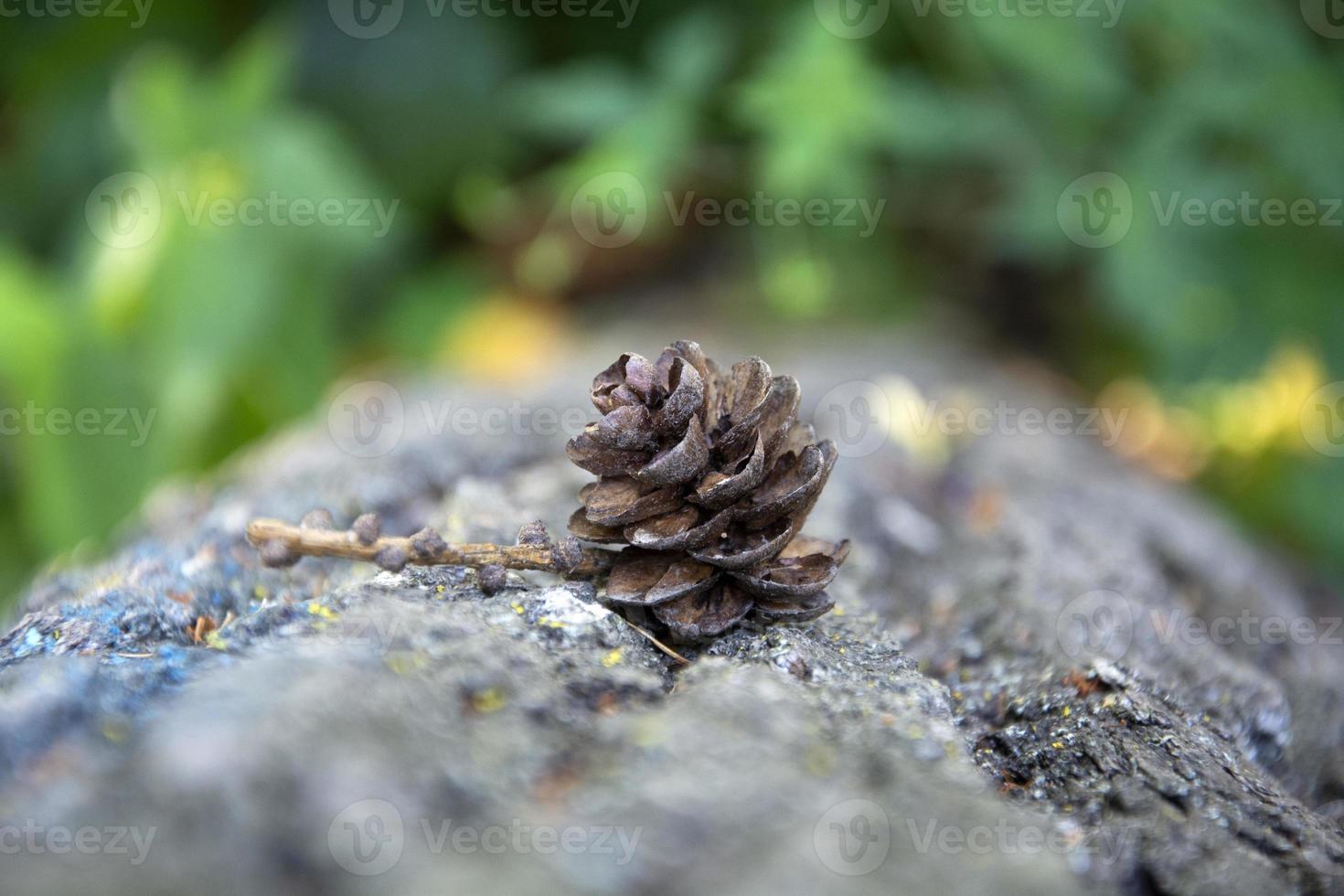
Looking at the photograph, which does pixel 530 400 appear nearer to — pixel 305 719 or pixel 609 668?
pixel 609 668

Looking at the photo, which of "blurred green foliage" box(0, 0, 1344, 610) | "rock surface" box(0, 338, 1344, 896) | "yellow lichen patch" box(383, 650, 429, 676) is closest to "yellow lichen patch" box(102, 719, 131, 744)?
"rock surface" box(0, 338, 1344, 896)

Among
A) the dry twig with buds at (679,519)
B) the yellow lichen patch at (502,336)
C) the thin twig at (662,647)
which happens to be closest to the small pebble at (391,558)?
the dry twig with buds at (679,519)

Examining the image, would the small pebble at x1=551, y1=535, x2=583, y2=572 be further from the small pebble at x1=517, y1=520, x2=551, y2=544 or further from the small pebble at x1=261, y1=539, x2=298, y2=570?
the small pebble at x1=261, y1=539, x2=298, y2=570

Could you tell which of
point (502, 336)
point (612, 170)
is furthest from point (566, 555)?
point (502, 336)

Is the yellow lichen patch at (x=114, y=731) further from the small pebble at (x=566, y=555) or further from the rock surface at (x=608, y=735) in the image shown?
the small pebble at (x=566, y=555)

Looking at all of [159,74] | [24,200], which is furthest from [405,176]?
[24,200]
